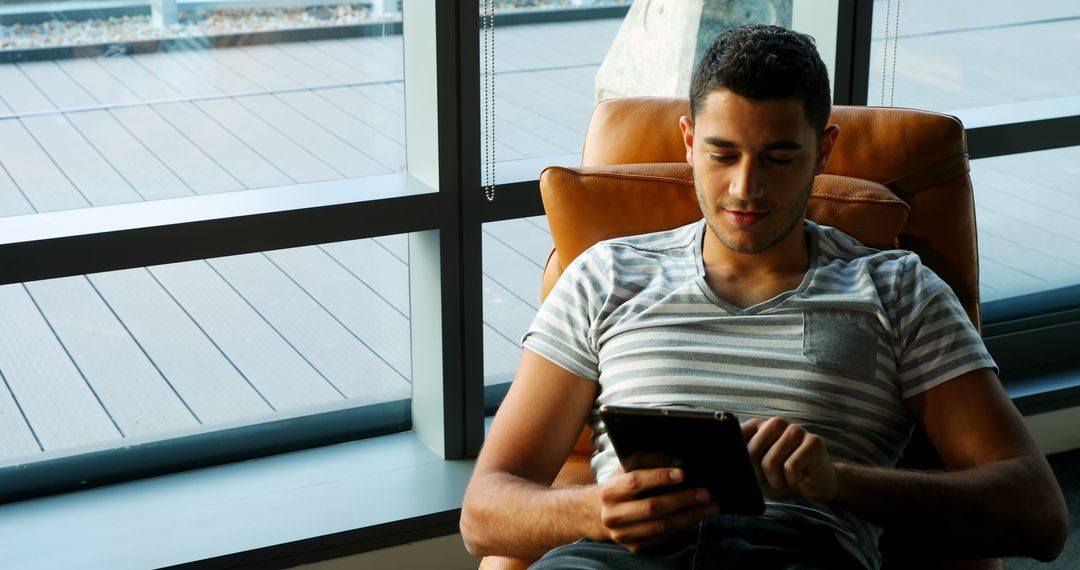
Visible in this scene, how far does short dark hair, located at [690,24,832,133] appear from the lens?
161 cm

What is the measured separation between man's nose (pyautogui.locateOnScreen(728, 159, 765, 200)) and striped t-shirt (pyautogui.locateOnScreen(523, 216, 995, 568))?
15cm

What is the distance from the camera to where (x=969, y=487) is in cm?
151

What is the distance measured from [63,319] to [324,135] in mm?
612

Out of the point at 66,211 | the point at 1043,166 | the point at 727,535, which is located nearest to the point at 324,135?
the point at 66,211

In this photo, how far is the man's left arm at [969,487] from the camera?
149cm

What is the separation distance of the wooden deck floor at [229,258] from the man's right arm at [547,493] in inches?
31.3

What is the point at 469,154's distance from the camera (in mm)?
2193

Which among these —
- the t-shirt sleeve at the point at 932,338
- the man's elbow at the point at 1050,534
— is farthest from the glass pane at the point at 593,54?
the man's elbow at the point at 1050,534

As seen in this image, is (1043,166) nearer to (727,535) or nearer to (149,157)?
(727,535)

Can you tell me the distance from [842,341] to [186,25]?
1324mm

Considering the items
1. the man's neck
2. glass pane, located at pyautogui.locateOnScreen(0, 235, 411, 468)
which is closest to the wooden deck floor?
glass pane, located at pyautogui.locateOnScreen(0, 235, 411, 468)

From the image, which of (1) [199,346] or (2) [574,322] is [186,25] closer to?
(1) [199,346]

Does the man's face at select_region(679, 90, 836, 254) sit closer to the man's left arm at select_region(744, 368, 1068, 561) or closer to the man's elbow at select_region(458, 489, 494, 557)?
the man's left arm at select_region(744, 368, 1068, 561)

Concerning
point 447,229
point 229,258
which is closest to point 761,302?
point 447,229
